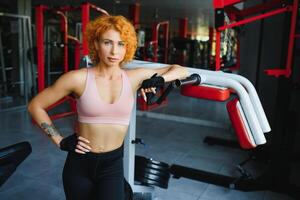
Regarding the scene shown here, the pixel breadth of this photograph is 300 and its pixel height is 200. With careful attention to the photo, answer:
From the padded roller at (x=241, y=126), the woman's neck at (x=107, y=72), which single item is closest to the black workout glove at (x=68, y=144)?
the woman's neck at (x=107, y=72)

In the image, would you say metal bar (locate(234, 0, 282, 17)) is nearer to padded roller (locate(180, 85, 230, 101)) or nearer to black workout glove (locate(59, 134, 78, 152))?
padded roller (locate(180, 85, 230, 101))

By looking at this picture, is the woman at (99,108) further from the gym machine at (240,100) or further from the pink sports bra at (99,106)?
the gym machine at (240,100)

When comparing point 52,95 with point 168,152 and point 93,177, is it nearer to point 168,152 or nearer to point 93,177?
point 93,177

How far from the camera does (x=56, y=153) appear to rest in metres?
3.22

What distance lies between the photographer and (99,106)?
1225 millimetres

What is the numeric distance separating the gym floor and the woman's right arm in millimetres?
1277

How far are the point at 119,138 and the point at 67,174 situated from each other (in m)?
0.26

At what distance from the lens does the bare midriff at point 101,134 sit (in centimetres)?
126

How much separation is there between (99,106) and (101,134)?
13 cm

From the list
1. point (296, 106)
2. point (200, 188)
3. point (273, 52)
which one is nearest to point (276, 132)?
point (200, 188)

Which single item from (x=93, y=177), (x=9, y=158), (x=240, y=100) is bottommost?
(x=93, y=177)

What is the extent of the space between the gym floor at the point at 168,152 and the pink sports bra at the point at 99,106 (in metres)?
1.28

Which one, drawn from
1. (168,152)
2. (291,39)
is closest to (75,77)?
(291,39)

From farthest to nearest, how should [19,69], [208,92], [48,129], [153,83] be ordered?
[19,69], [208,92], [48,129], [153,83]
